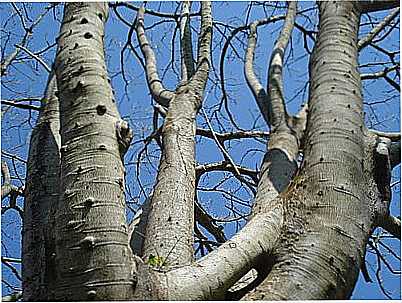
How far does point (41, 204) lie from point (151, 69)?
0.87 m

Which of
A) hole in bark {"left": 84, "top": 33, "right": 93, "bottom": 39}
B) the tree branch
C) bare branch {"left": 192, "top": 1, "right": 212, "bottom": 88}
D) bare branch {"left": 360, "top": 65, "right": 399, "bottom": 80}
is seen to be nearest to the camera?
the tree branch

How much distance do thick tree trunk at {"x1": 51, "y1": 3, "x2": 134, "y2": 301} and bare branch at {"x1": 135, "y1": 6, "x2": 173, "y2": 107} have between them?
2.24 ft

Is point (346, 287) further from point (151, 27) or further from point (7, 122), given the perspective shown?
point (151, 27)

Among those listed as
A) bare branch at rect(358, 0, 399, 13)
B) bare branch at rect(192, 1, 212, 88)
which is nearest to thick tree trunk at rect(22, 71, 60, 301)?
bare branch at rect(192, 1, 212, 88)

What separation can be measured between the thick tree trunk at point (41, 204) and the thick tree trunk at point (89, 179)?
0.08 m

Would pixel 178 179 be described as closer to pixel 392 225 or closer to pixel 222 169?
pixel 392 225

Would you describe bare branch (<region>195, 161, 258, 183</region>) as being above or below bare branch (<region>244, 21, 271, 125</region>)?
below

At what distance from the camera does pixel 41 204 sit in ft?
3.48

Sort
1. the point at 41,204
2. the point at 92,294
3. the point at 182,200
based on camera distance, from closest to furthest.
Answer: the point at 92,294 → the point at 41,204 → the point at 182,200

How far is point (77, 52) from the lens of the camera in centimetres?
95

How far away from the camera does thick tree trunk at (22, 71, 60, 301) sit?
90cm

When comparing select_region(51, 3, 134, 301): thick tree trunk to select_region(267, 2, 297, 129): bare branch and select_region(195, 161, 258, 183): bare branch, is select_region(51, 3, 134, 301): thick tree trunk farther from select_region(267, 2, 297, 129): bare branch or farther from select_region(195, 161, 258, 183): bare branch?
select_region(195, 161, 258, 183): bare branch

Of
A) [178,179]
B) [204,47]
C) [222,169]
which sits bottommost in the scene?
[178,179]

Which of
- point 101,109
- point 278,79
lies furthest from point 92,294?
point 278,79
